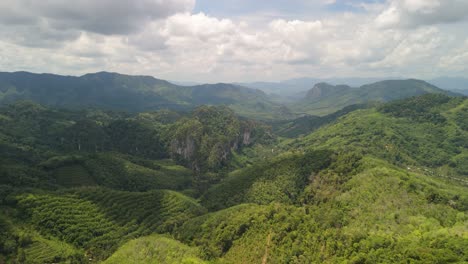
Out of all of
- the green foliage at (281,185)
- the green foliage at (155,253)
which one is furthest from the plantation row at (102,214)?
the green foliage at (281,185)

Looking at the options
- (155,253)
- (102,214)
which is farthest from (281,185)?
(102,214)

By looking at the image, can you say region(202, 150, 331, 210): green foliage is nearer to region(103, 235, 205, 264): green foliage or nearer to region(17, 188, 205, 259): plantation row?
region(17, 188, 205, 259): plantation row

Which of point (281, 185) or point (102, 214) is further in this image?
point (281, 185)

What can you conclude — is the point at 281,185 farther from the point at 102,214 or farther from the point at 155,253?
the point at 102,214

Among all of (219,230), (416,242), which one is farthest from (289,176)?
(416,242)

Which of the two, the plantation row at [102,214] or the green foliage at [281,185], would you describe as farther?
the green foliage at [281,185]

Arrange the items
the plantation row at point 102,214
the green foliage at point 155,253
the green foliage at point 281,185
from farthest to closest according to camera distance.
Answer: the green foliage at point 281,185, the plantation row at point 102,214, the green foliage at point 155,253

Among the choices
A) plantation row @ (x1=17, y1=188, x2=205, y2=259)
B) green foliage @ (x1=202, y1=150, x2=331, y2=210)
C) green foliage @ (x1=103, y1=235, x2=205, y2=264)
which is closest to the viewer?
green foliage @ (x1=103, y1=235, x2=205, y2=264)

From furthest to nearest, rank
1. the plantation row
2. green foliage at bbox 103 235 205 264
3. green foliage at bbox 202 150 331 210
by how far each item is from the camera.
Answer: green foliage at bbox 202 150 331 210 → the plantation row → green foliage at bbox 103 235 205 264

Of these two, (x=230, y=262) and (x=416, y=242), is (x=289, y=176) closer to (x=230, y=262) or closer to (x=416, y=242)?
(x=230, y=262)

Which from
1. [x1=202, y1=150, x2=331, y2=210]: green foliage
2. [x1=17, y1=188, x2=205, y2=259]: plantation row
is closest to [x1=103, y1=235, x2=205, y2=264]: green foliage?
[x1=17, y1=188, x2=205, y2=259]: plantation row

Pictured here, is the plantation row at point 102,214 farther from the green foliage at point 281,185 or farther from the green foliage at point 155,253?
the green foliage at point 281,185
